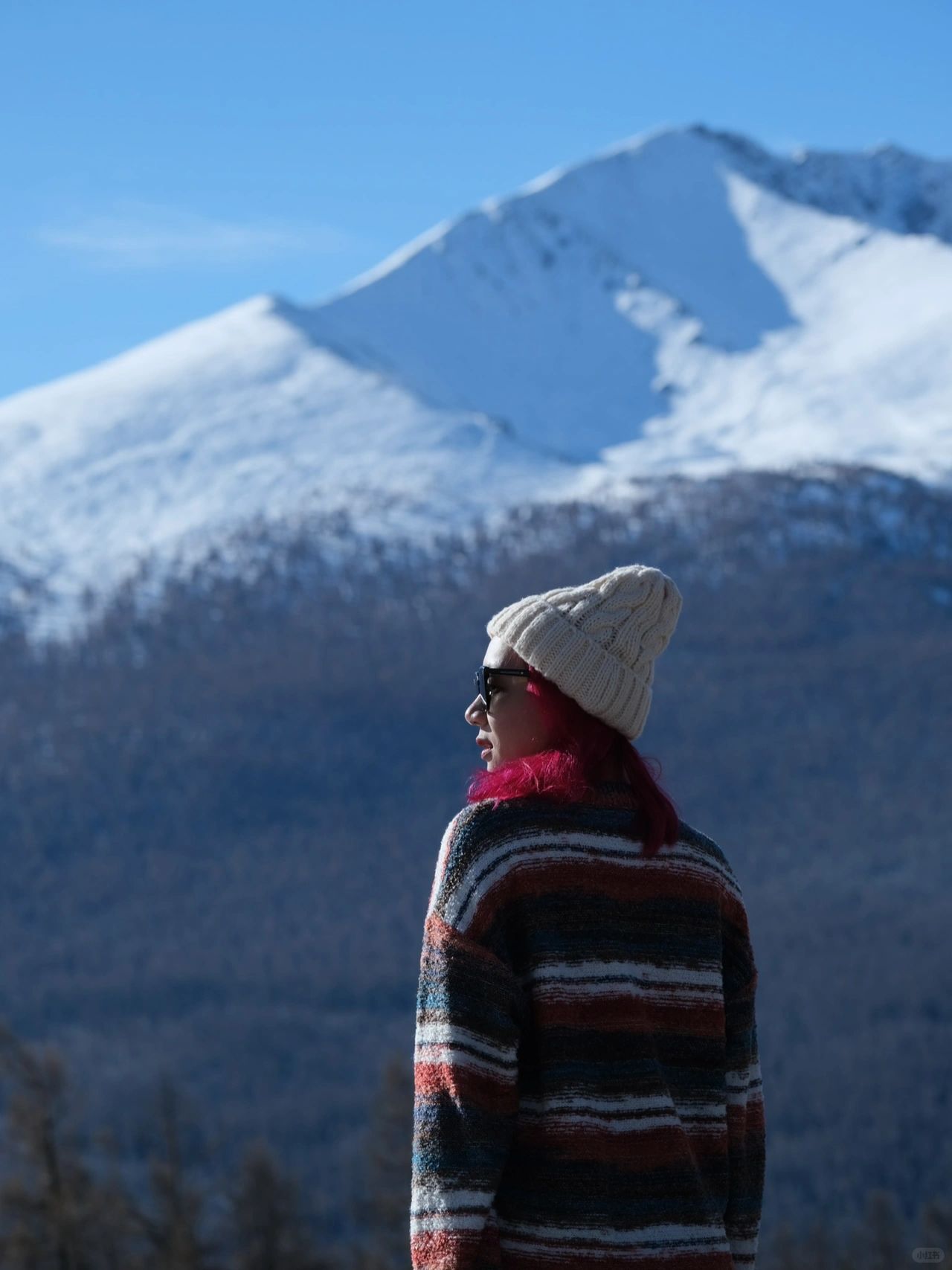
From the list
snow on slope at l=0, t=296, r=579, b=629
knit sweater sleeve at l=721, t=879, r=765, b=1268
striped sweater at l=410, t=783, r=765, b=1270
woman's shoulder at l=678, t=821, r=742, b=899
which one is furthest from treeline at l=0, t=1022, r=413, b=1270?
snow on slope at l=0, t=296, r=579, b=629

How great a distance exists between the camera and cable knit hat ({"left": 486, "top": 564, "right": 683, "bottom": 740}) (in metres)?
4.27

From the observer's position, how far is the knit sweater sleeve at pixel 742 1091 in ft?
14.6

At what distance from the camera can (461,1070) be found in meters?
3.98

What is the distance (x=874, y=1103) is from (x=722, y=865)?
337ft

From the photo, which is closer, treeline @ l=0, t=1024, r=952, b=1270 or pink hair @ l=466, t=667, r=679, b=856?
pink hair @ l=466, t=667, r=679, b=856

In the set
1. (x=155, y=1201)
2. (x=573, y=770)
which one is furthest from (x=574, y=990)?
(x=155, y=1201)

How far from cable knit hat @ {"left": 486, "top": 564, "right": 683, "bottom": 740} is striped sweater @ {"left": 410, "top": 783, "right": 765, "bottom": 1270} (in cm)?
20

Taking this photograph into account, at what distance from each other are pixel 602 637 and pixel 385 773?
166m

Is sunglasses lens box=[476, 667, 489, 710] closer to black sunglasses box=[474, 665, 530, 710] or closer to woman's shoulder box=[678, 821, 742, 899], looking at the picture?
black sunglasses box=[474, 665, 530, 710]

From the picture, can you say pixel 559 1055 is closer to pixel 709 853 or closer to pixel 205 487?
pixel 709 853

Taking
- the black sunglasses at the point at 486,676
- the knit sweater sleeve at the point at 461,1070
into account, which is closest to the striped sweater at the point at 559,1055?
the knit sweater sleeve at the point at 461,1070

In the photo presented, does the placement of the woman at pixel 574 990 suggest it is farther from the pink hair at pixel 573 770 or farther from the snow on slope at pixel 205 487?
the snow on slope at pixel 205 487

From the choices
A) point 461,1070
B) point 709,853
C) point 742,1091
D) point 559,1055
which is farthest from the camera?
point 742,1091

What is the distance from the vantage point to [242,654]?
17500cm
